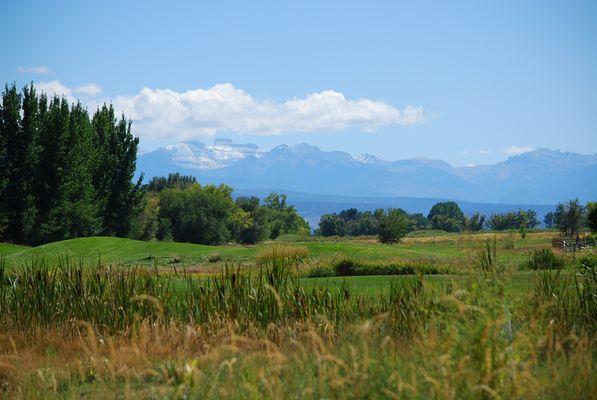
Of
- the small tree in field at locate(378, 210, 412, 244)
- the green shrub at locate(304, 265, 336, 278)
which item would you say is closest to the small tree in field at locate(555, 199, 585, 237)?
the small tree in field at locate(378, 210, 412, 244)

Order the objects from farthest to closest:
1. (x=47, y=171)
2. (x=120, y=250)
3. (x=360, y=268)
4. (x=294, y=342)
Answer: (x=47, y=171), (x=120, y=250), (x=360, y=268), (x=294, y=342)

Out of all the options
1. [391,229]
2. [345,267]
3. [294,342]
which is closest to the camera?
[294,342]

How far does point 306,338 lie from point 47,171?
133 feet

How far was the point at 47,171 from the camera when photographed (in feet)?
148

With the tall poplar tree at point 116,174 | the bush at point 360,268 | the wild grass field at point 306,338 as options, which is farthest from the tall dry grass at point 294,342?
the tall poplar tree at point 116,174

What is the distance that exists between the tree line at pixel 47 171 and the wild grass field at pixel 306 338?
109 ft

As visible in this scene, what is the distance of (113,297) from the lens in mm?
10805

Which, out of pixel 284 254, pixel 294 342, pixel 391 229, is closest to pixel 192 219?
pixel 391 229

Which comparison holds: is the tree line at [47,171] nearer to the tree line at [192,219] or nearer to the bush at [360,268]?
the tree line at [192,219]

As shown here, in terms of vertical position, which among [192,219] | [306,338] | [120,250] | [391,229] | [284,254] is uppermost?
[192,219]

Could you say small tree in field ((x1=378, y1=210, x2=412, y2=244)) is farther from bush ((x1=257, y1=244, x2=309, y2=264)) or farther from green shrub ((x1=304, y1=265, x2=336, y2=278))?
green shrub ((x1=304, y1=265, x2=336, y2=278))

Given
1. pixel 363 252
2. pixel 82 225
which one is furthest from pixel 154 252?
pixel 82 225

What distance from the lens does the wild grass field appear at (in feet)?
17.2

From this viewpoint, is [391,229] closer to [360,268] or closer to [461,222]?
[360,268]
